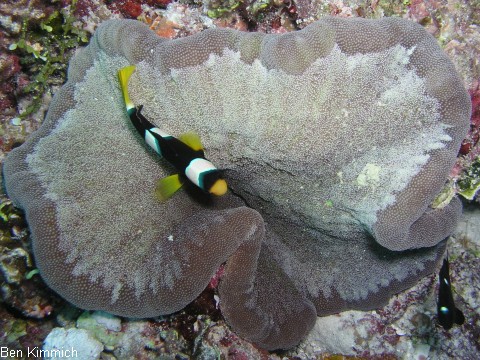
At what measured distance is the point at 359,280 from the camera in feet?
12.1

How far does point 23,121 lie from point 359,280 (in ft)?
12.1

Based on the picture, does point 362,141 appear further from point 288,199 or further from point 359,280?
point 359,280

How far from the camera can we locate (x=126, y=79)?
2.69 metres

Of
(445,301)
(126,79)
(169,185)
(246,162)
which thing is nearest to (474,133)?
(445,301)

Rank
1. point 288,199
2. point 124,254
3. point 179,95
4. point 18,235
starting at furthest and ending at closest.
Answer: point 18,235 < point 288,199 < point 124,254 < point 179,95

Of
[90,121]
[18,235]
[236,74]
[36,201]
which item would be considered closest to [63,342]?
[18,235]

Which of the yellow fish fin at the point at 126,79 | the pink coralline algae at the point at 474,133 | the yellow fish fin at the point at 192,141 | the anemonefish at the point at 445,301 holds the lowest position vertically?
the anemonefish at the point at 445,301

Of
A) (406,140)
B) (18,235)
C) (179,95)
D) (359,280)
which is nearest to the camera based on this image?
(406,140)

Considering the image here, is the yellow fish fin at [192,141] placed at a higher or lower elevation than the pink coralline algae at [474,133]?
higher

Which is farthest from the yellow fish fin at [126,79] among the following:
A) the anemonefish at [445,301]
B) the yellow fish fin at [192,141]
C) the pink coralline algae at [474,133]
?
the anemonefish at [445,301]

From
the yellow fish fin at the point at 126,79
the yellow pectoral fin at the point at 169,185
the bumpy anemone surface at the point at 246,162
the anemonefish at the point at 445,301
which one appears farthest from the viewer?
the anemonefish at the point at 445,301

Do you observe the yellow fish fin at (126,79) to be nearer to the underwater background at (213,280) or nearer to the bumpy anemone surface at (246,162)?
the bumpy anemone surface at (246,162)

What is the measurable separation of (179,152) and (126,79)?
0.70m

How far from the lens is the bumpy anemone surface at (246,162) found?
8.05 feet
